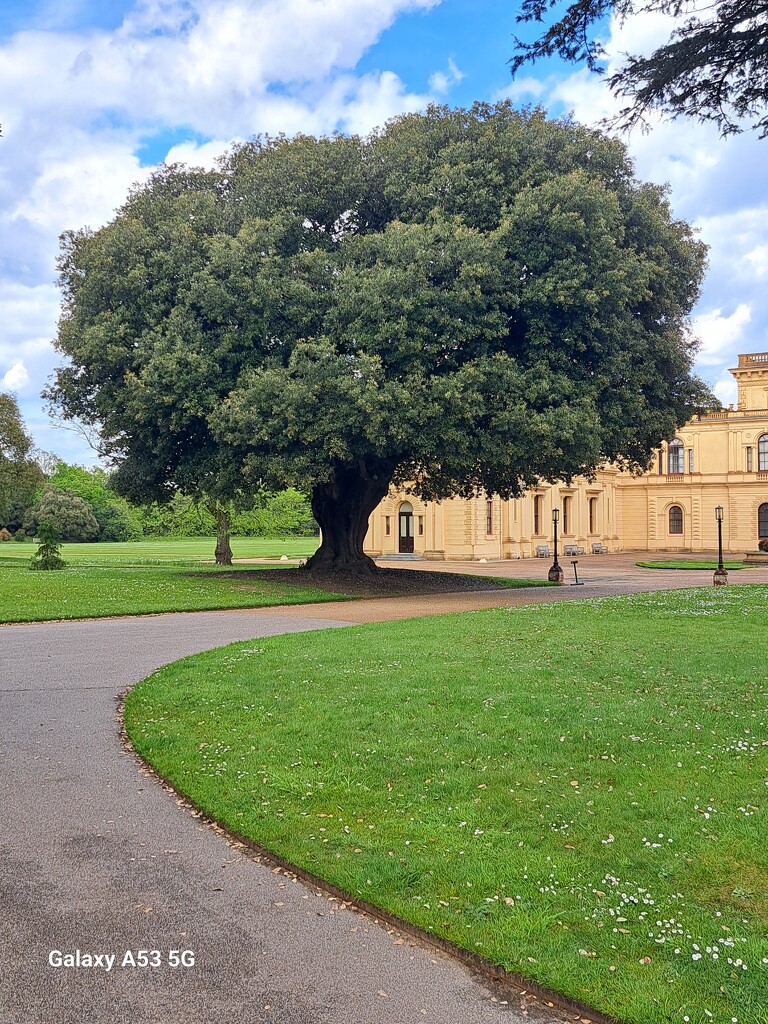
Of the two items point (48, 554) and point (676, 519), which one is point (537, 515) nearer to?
point (676, 519)

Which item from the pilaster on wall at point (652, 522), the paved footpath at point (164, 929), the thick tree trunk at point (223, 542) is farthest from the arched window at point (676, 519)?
the paved footpath at point (164, 929)

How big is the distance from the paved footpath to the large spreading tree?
46.5ft

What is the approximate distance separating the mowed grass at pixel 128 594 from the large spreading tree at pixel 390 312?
2874 millimetres

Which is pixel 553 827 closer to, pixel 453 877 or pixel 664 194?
pixel 453 877

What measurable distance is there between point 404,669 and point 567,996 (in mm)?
6596


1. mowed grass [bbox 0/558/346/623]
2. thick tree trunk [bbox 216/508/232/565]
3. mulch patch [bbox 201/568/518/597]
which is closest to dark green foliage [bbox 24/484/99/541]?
thick tree trunk [bbox 216/508/232/565]

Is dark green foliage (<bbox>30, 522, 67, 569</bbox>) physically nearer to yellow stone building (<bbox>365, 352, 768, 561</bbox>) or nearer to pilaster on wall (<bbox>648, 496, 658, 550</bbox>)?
yellow stone building (<bbox>365, 352, 768, 561</bbox>)

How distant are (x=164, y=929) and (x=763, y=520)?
2529 inches

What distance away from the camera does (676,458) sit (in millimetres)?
64250

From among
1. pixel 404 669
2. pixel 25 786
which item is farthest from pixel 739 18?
pixel 25 786

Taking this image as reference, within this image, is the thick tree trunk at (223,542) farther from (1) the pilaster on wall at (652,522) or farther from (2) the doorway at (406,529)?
(1) the pilaster on wall at (652,522)

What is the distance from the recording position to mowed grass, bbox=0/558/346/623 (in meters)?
17.7

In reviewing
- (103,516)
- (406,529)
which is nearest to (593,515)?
(406,529)

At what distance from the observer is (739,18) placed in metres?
8.10
